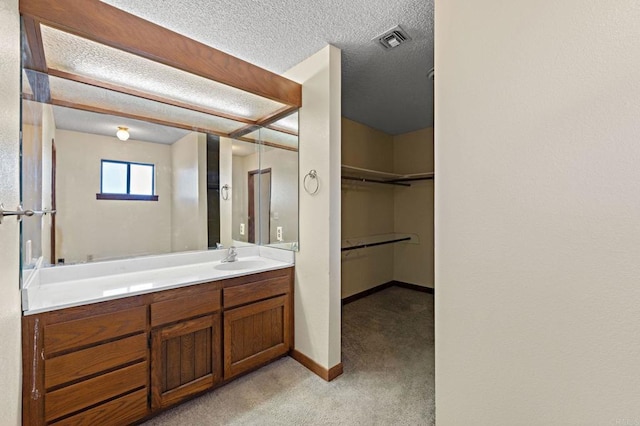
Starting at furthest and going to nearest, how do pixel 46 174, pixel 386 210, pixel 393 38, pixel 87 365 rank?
pixel 386 210
pixel 393 38
pixel 46 174
pixel 87 365

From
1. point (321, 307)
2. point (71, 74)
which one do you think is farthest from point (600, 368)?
point (71, 74)

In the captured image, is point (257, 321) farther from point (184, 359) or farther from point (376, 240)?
point (376, 240)

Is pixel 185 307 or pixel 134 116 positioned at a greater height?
pixel 134 116

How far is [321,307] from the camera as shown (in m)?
2.13

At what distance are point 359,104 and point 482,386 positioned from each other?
9.80 ft

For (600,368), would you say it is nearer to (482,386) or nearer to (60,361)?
(482,386)

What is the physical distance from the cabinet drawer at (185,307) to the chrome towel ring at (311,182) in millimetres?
1043

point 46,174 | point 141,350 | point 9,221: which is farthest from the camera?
point 46,174

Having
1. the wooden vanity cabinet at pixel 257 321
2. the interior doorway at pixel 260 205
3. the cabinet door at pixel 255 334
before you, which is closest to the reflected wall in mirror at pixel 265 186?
the interior doorway at pixel 260 205

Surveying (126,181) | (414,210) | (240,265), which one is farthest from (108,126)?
(414,210)

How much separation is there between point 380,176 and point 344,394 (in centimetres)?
295

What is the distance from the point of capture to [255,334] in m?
2.09

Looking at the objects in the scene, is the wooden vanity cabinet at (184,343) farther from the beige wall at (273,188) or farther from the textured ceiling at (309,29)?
the textured ceiling at (309,29)

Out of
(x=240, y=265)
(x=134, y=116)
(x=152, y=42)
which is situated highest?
(x=152, y=42)
